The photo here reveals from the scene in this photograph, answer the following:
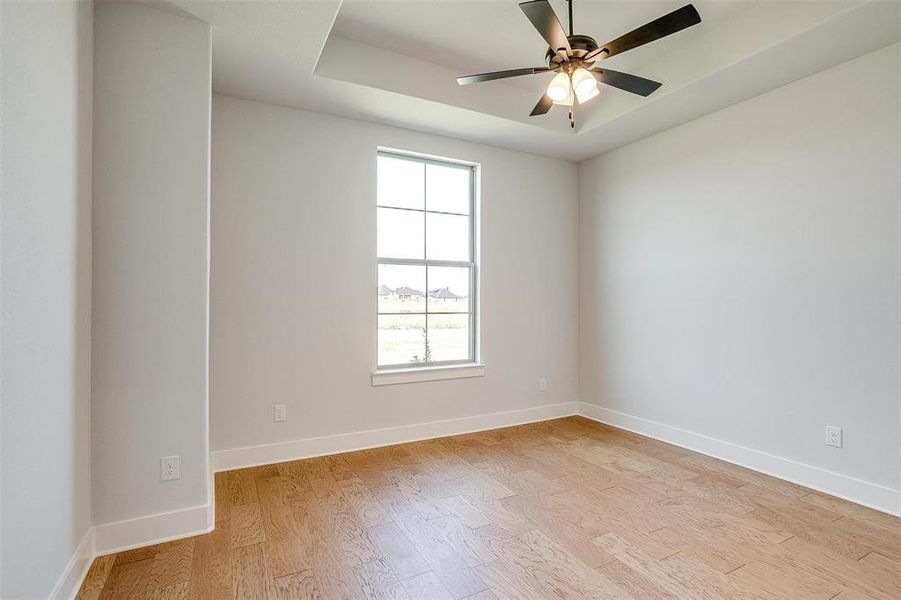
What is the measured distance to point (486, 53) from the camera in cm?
311

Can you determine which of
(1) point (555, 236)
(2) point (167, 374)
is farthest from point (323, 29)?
(1) point (555, 236)

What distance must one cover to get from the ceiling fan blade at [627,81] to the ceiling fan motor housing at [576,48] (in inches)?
5.3

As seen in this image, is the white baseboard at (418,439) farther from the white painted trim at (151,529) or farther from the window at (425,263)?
the window at (425,263)

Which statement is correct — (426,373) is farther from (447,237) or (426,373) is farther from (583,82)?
(583,82)

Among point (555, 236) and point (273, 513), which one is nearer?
point (273, 513)

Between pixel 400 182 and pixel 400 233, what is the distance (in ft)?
1.44

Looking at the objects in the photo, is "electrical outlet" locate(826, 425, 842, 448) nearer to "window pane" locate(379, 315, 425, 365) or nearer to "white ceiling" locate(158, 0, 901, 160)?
"white ceiling" locate(158, 0, 901, 160)

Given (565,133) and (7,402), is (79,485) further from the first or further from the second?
(565,133)

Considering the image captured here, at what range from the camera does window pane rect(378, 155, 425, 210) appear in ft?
12.2

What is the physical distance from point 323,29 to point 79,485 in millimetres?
2434

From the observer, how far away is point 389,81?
3.03m

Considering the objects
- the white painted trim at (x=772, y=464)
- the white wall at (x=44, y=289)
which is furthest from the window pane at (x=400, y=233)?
the white painted trim at (x=772, y=464)

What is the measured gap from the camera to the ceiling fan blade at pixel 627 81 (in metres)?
2.42

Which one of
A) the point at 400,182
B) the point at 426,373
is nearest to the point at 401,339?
the point at 426,373
